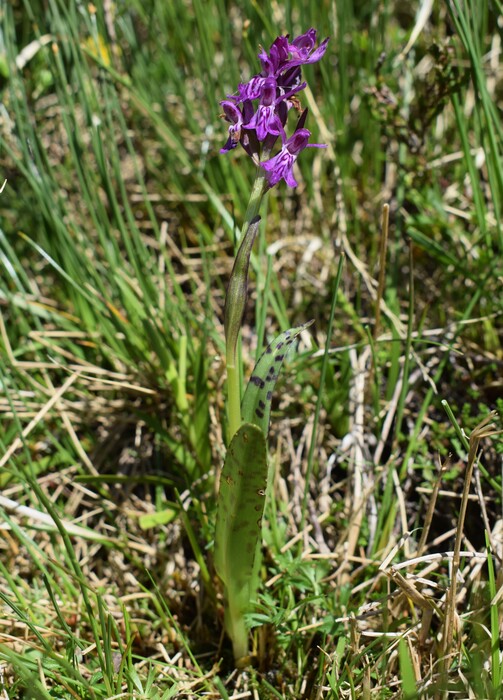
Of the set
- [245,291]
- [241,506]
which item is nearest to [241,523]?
[241,506]

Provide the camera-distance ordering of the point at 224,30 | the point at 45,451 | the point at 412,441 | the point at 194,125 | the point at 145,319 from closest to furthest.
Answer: the point at 412,441
the point at 145,319
the point at 45,451
the point at 224,30
the point at 194,125

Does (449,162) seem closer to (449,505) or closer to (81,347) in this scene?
(449,505)

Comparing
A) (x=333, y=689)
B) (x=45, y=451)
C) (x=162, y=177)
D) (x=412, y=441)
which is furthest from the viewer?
(x=162, y=177)

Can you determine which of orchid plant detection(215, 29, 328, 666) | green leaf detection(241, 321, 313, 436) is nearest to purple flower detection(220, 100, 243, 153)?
orchid plant detection(215, 29, 328, 666)

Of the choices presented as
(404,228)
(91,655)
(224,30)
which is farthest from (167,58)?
(91,655)

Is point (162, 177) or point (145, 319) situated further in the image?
point (162, 177)

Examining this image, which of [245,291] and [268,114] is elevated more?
[268,114]

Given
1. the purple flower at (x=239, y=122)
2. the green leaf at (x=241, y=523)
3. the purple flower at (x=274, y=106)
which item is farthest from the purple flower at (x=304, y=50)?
the green leaf at (x=241, y=523)

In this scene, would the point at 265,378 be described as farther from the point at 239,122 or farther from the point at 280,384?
the point at 280,384
